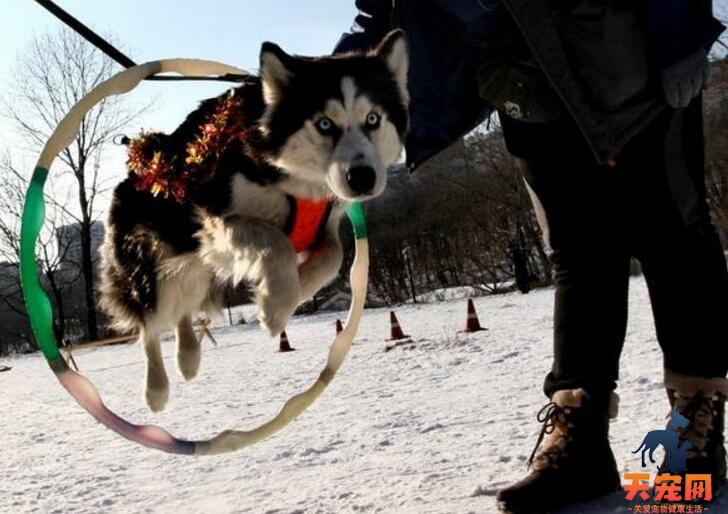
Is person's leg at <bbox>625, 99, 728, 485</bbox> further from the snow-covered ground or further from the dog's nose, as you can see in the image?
the dog's nose

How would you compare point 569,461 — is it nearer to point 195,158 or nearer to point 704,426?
point 704,426

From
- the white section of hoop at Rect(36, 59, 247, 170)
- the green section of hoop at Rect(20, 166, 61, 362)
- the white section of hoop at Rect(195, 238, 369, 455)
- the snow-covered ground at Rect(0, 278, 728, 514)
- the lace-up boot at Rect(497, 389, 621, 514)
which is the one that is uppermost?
the white section of hoop at Rect(36, 59, 247, 170)

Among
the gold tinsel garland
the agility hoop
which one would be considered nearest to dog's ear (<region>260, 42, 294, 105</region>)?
the gold tinsel garland

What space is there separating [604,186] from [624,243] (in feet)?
0.58

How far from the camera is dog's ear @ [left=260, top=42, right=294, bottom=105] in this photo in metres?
2.31

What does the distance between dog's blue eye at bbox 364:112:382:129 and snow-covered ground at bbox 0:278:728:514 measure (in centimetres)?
119

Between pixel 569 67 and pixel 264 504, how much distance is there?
74.8 inches

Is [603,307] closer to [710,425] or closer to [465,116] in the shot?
[710,425]

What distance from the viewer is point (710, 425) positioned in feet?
6.55

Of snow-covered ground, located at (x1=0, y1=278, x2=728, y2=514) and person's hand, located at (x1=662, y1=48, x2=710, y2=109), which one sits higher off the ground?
person's hand, located at (x1=662, y1=48, x2=710, y2=109)

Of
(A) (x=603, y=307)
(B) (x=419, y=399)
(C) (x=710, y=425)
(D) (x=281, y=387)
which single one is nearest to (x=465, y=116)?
(A) (x=603, y=307)

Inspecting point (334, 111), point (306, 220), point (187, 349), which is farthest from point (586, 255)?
point (187, 349)

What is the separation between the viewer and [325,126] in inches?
90.4

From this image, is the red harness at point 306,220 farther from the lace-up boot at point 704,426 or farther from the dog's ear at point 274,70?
the lace-up boot at point 704,426
